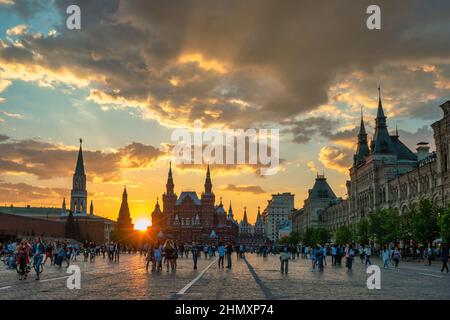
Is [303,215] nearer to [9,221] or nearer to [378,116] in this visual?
[378,116]

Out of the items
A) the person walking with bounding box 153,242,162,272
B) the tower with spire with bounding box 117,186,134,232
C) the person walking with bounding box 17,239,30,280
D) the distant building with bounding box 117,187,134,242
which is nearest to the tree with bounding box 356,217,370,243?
the person walking with bounding box 153,242,162,272

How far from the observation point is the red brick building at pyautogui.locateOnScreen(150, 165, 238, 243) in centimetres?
18212

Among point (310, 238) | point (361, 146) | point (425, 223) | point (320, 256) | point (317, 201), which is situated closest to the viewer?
point (320, 256)

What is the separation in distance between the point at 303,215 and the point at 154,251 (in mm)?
128033

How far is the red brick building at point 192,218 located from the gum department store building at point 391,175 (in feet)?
190

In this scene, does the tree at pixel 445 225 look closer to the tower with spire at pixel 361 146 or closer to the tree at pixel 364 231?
the tree at pixel 364 231

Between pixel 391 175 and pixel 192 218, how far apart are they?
11414cm

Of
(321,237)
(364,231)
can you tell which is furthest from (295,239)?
(364,231)

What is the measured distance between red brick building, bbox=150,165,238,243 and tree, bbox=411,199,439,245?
130 meters

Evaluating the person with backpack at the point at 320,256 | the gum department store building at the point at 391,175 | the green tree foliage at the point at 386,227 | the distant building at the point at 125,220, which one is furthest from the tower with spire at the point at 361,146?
the distant building at the point at 125,220

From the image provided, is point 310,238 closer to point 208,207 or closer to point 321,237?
point 321,237

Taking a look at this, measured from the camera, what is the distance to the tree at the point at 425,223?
51.1 m

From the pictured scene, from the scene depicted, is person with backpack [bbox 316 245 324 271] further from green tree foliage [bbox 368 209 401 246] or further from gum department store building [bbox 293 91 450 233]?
green tree foliage [bbox 368 209 401 246]

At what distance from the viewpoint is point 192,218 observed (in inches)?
7303
